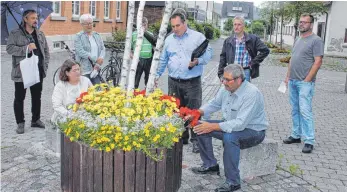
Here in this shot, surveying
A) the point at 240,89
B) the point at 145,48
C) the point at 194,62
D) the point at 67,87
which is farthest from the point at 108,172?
the point at 145,48

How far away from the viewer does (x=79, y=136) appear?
11.6 ft

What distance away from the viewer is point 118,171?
136 inches

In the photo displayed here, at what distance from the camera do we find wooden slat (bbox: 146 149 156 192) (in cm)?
348

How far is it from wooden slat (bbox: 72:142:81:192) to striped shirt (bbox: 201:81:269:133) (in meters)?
1.50

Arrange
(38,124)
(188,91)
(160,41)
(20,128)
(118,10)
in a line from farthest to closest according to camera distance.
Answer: (118,10), (38,124), (20,128), (188,91), (160,41)

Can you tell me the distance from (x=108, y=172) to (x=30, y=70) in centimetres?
318

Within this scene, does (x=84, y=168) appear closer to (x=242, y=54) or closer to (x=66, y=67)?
(x=66, y=67)

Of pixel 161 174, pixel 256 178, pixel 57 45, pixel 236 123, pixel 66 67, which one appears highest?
pixel 66 67

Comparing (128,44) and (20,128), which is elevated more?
(128,44)

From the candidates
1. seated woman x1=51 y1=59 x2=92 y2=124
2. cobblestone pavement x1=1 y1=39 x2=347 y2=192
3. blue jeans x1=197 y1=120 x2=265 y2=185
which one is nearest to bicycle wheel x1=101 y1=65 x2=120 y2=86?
cobblestone pavement x1=1 y1=39 x2=347 y2=192

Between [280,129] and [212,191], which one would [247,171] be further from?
[280,129]

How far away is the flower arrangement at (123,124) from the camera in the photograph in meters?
3.41

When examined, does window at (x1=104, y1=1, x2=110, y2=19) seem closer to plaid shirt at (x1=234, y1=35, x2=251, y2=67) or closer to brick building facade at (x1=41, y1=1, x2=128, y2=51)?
brick building facade at (x1=41, y1=1, x2=128, y2=51)

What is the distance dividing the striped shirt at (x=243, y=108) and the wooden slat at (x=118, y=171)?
1.27 m
